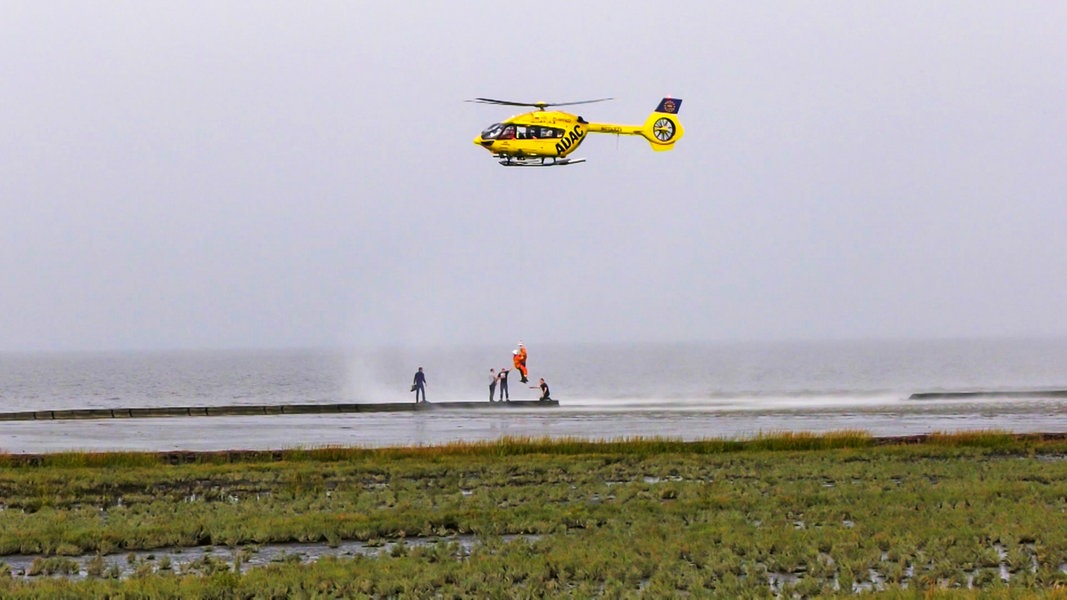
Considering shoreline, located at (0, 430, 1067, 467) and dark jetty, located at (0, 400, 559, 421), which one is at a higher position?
dark jetty, located at (0, 400, 559, 421)

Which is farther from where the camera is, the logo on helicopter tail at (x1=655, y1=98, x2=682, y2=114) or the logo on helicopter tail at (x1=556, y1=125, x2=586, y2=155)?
the logo on helicopter tail at (x1=655, y1=98, x2=682, y2=114)

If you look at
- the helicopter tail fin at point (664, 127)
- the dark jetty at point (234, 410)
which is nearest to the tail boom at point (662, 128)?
the helicopter tail fin at point (664, 127)

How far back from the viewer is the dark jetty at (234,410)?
148ft

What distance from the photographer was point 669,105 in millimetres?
45844

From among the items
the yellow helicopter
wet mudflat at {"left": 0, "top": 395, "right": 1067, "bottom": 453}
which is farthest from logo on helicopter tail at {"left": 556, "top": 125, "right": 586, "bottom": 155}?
wet mudflat at {"left": 0, "top": 395, "right": 1067, "bottom": 453}

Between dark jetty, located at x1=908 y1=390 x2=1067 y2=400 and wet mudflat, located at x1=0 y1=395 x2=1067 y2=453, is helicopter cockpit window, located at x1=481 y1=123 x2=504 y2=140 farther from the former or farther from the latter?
dark jetty, located at x1=908 y1=390 x2=1067 y2=400

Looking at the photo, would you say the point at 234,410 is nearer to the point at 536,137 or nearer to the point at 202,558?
the point at 536,137

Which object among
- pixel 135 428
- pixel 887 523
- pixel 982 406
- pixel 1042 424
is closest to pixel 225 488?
pixel 887 523

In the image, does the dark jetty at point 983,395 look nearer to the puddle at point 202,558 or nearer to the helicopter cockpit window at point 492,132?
the helicopter cockpit window at point 492,132

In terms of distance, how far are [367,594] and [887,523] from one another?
766 centimetres

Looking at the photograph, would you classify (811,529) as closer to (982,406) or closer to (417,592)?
(417,592)

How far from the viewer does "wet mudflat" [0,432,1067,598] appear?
13.8 m

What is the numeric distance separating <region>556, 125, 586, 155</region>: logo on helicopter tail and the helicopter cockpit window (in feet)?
Answer: 6.36

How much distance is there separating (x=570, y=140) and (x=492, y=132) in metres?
2.53
